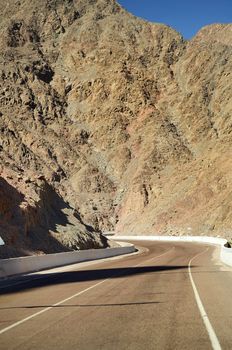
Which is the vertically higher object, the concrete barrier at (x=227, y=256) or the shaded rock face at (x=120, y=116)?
the shaded rock face at (x=120, y=116)

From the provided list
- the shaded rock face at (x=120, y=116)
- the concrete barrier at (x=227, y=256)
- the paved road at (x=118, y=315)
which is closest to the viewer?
the paved road at (x=118, y=315)

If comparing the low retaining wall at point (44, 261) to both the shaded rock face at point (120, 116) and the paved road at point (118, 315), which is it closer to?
the paved road at point (118, 315)

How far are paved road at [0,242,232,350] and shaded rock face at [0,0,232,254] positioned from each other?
55.3 meters

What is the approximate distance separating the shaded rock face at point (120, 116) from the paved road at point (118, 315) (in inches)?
2178

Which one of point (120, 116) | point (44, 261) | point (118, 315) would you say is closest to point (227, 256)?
point (44, 261)

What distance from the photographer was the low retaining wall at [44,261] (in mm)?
23562

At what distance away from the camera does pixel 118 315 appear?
1098 centimetres

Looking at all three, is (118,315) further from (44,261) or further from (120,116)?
(120,116)

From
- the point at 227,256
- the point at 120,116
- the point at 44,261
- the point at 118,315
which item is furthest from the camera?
the point at 120,116

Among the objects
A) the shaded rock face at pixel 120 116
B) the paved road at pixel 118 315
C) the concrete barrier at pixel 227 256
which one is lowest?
the paved road at pixel 118 315

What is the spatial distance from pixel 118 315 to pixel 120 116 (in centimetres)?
9143

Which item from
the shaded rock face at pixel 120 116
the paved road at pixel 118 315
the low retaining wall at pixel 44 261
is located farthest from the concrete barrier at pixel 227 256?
the shaded rock face at pixel 120 116

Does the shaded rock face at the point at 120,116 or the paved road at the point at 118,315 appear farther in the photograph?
the shaded rock face at the point at 120,116

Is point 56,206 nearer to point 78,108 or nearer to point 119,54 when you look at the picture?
point 78,108
